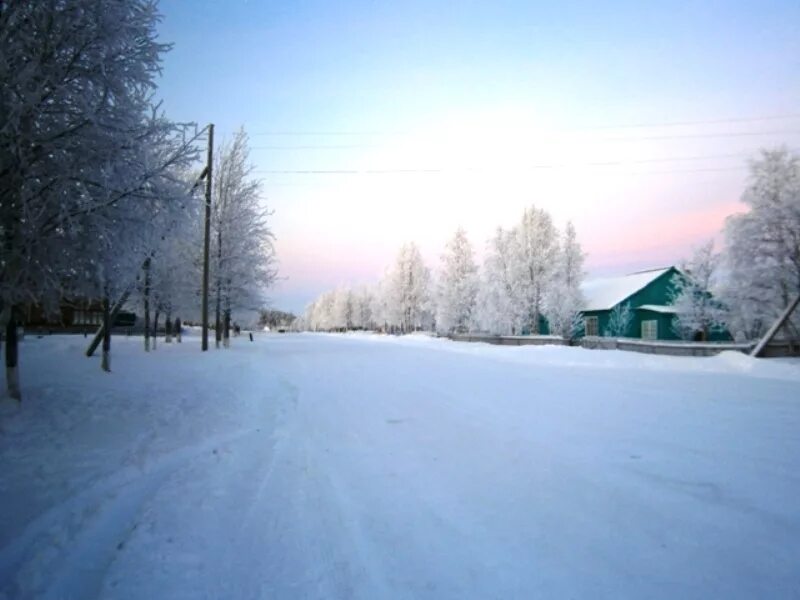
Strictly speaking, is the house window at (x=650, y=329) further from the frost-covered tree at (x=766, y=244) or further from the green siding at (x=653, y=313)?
the frost-covered tree at (x=766, y=244)

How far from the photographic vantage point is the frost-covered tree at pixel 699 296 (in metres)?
28.1

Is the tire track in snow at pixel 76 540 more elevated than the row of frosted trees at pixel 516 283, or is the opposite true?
the row of frosted trees at pixel 516 283

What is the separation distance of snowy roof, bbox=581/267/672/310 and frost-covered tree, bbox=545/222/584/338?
107 inches

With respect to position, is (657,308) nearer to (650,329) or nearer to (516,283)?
(650,329)

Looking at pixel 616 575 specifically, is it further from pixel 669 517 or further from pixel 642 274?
pixel 642 274

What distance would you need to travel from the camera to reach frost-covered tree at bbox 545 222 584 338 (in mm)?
33188

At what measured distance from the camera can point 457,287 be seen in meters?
44.8

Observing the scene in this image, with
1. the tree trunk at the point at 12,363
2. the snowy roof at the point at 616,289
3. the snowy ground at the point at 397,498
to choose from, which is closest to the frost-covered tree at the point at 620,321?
the snowy roof at the point at 616,289

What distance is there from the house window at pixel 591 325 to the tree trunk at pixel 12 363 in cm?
3707

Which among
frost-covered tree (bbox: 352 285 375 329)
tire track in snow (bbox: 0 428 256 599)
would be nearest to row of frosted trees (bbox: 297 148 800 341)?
tire track in snow (bbox: 0 428 256 599)

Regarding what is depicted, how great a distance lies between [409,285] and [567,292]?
28098mm

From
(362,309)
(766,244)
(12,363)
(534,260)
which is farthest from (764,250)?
(362,309)

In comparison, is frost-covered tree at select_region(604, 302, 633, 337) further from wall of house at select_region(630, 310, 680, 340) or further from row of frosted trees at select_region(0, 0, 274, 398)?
row of frosted trees at select_region(0, 0, 274, 398)

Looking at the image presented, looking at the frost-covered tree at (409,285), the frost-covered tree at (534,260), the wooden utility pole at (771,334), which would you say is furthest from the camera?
the frost-covered tree at (409,285)
